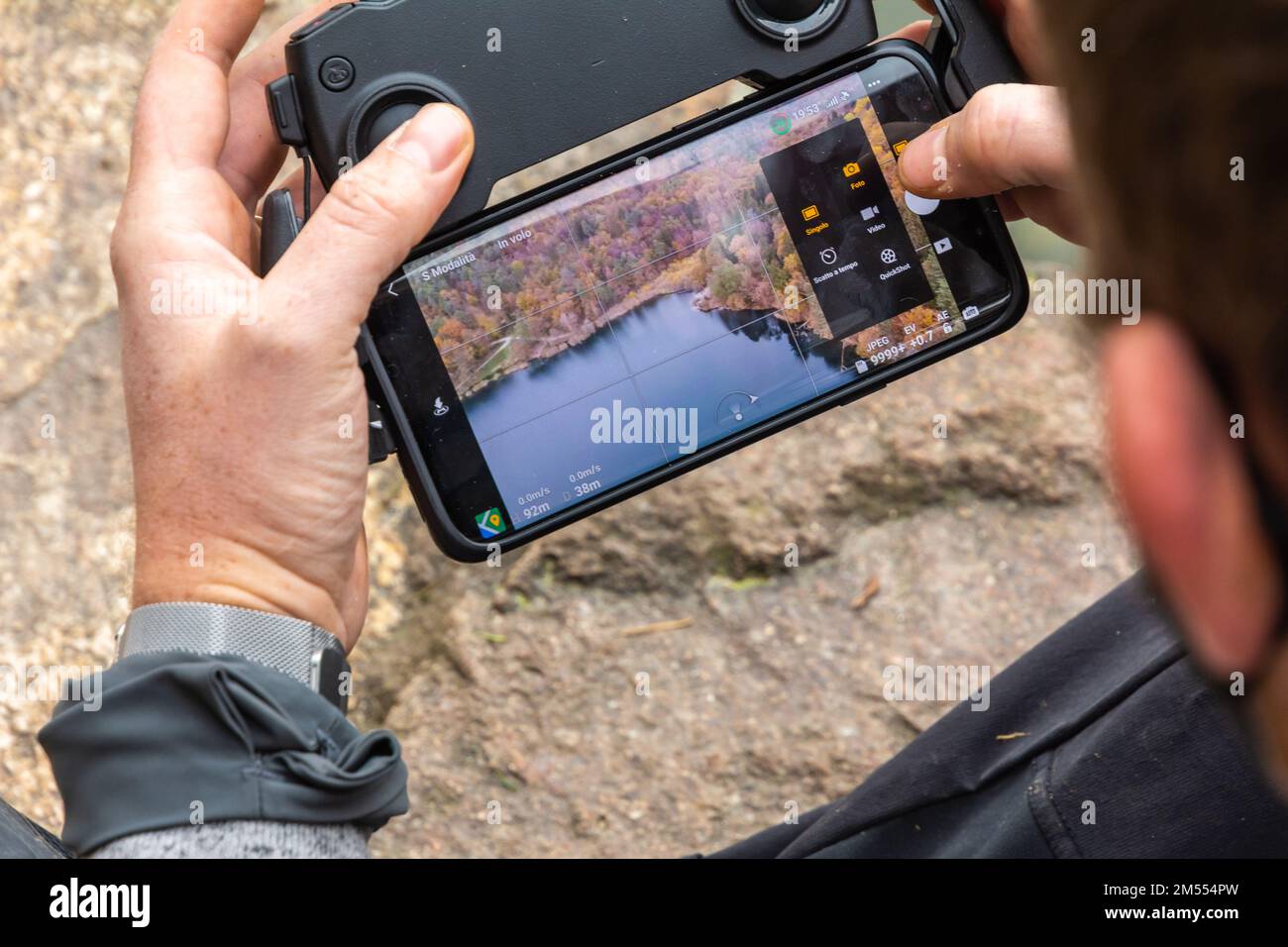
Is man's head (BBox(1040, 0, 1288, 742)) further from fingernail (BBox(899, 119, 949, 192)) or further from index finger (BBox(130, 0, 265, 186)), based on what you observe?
index finger (BBox(130, 0, 265, 186))

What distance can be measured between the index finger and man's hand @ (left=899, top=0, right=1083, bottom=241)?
1.77 ft

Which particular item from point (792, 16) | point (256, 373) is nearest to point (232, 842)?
point (256, 373)

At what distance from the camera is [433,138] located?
2.62 ft

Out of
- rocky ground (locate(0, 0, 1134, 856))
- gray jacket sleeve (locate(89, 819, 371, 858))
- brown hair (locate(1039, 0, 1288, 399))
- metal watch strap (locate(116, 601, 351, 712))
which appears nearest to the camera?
brown hair (locate(1039, 0, 1288, 399))

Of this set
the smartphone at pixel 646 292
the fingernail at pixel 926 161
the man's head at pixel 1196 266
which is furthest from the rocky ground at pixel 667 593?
the man's head at pixel 1196 266

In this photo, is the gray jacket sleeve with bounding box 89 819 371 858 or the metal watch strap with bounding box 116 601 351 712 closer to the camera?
the gray jacket sleeve with bounding box 89 819 371 858

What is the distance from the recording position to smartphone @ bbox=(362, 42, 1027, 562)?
87 centimetres

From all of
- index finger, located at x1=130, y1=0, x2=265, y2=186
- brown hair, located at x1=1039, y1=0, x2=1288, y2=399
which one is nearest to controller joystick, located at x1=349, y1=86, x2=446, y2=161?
index finger, located at x1=130, y1=0, x2=265, y2=186

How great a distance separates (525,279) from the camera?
871 mm

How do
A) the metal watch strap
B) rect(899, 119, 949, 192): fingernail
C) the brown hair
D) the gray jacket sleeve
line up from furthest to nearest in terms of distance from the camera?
rect(899, 119, 949, 192): fingernail < the metal watch strap < the gray jacket sleeve < the brown hair

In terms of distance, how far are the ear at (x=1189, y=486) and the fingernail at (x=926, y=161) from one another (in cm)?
54

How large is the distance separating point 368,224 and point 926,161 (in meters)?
0.42

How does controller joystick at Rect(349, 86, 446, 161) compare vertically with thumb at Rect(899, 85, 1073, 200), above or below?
above

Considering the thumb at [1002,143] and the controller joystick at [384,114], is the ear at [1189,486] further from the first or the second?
the controller joystick at [384,114]
